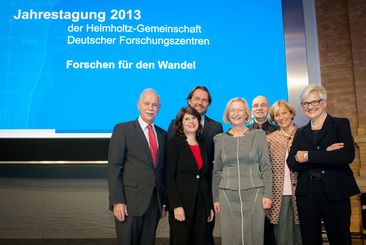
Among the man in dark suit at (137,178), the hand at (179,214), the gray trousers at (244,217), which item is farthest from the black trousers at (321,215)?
the man in dark suit at (137,178)

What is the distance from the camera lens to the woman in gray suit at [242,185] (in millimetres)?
1832

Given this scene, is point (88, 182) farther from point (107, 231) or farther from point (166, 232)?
point (166, 232)

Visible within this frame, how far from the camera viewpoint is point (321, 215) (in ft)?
5.84

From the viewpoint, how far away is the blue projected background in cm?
288

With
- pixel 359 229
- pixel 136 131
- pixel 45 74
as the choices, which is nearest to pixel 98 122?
pixel 45 74

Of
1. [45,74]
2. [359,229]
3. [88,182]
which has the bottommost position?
[359,229]

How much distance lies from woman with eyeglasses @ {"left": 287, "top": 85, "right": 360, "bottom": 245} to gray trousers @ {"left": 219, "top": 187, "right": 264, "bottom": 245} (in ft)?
0.79

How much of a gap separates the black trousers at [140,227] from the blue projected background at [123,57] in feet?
3.64

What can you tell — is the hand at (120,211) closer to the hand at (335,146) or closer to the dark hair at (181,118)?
the dark hair at (181,118)

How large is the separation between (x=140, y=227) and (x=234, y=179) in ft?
2.16

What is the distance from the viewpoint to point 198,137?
204 cm

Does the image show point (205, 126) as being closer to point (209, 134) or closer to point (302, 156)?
point (209, 134)

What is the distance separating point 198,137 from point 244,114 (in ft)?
1.10

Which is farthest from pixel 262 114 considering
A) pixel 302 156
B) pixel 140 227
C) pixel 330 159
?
pixel 140 227
